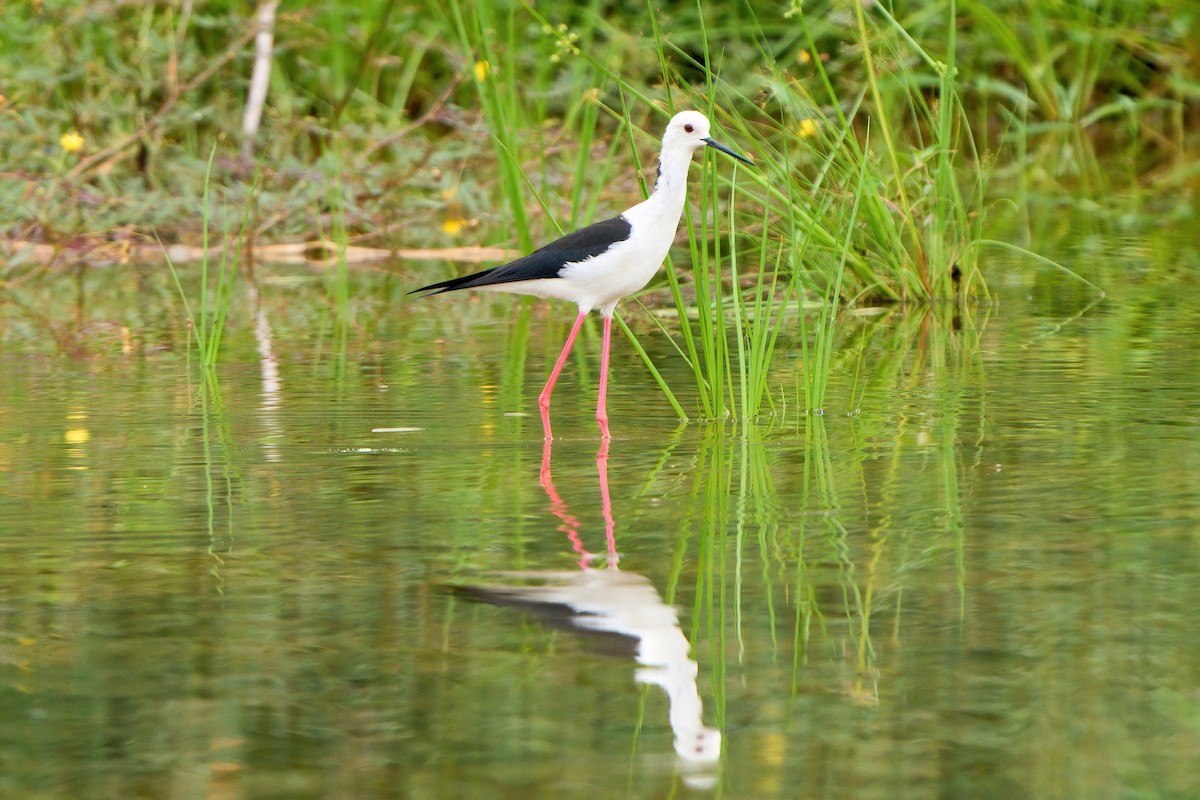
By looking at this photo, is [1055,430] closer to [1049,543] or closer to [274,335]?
[1049,543]

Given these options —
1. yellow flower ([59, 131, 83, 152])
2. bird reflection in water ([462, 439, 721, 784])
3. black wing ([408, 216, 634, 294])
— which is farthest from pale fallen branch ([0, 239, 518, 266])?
bird reflection in water ([462, 439, 721, 784])

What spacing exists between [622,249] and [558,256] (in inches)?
8.5

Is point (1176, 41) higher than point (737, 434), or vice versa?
point (1176, 41)

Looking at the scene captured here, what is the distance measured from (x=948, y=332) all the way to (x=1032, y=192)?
549cm

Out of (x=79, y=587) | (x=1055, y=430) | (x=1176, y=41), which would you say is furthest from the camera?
(x=1176, y=41)

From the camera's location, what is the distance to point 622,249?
541 centimetres

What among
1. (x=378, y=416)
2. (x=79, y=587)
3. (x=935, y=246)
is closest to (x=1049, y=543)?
(x=79, y=587)

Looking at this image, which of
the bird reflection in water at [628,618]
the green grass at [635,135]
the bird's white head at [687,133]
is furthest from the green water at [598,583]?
the bird's white head at [687,133]

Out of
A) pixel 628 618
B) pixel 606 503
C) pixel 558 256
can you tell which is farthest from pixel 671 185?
pixel 628 618

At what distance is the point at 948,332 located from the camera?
274 inches

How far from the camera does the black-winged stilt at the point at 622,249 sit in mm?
5422

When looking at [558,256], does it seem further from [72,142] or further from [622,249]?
[72,142]

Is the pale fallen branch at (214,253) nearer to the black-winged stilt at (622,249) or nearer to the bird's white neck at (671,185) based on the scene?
the black-winged stilt at (622,249)

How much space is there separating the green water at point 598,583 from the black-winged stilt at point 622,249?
36cm
